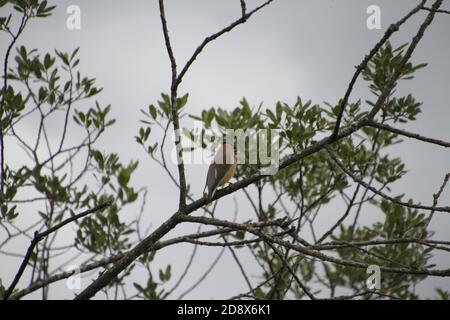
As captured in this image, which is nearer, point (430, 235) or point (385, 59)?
point (385, 59)

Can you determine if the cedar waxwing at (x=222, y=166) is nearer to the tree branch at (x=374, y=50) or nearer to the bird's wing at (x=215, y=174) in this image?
the bird's wing at (x=215, y=174)

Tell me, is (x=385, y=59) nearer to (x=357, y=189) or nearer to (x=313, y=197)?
(x=357, y=189)

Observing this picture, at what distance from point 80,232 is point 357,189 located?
299cm

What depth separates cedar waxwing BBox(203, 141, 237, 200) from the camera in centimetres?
488

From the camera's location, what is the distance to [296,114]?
5.55 meters

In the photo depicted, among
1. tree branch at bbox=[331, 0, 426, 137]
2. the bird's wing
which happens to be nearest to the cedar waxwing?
the bird's wing

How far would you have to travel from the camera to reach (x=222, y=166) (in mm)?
5125

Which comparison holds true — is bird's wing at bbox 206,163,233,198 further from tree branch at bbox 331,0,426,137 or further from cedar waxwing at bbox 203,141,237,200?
tree branch at bbox 331,0,426,137

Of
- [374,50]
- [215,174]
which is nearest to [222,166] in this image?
[215,174]

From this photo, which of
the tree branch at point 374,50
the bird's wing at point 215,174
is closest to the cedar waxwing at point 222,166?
the bird's wing at point 215,174

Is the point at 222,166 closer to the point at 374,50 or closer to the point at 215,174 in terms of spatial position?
the point at 215,174

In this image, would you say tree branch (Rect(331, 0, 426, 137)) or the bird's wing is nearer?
tree branch (Rect(331, 0, 426, 137))

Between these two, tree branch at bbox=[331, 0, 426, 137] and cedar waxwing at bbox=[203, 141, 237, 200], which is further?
cedar waxwing at bbox=[203, 141, 237, 200]
